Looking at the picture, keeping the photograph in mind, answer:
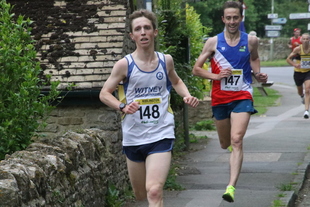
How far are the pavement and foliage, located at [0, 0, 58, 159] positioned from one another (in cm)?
176

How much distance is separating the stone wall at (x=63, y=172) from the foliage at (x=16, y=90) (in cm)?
23

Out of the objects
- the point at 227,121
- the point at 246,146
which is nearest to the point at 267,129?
the point at 246,146

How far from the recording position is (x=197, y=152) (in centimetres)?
1164

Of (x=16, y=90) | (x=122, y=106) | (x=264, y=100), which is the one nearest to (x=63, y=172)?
(x=122, y=106)

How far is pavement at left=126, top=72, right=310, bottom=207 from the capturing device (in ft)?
24.5

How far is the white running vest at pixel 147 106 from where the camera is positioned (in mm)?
5504

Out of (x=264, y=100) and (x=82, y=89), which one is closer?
(x=82, y=89)

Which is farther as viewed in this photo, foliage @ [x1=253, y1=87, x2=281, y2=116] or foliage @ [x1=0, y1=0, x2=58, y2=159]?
foliage @ [x1=253, y1=87, x2=281, y2=116]

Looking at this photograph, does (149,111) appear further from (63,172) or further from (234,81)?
(234,81)

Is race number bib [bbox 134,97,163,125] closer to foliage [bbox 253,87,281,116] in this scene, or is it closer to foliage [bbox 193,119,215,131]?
foliage [bbox 193,119,215,131]

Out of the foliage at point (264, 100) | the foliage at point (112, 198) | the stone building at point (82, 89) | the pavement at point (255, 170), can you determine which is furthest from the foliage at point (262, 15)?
the foliage at point (112, 198)

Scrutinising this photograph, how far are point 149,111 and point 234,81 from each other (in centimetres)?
207

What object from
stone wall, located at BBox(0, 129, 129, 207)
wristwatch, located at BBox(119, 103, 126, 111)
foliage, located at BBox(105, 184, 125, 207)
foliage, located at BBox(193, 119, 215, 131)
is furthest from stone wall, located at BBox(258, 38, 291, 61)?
wristwatch, located at BBox(119, 103, 126, 111)

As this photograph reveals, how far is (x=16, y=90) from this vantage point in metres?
6.36
